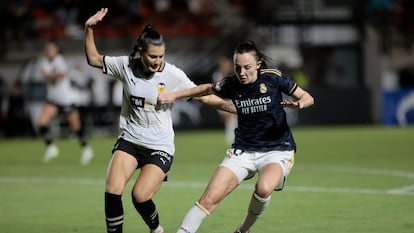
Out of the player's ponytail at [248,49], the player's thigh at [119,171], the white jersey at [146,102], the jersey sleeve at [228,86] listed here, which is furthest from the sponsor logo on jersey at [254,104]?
the player's thigh at [119,171]

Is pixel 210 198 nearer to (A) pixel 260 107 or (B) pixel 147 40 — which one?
(A) pixel 260 107

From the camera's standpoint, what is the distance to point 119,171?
825cm

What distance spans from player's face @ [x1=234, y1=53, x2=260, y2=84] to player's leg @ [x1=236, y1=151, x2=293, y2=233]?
805 mm

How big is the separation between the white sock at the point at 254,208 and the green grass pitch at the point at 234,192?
2.63 feet

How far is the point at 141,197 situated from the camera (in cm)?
828

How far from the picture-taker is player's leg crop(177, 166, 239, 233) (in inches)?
310

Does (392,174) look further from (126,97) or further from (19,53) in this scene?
(19,53)

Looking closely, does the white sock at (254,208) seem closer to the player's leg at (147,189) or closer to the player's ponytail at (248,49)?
the player's leg at (147,189)

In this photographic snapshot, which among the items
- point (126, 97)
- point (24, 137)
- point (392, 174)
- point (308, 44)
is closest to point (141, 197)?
point (126, 97)

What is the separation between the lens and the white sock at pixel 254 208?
27.2ft

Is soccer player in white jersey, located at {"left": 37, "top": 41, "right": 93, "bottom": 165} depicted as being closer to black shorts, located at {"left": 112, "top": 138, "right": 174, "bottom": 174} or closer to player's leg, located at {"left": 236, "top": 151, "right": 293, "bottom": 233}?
black shorts, located at {"left": 112, "top": 138, "right": 174, "bottom": 174}

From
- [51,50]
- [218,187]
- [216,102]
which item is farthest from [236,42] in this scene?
[218,187]

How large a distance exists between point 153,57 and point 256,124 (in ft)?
4.14

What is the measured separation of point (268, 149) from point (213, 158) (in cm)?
1034
